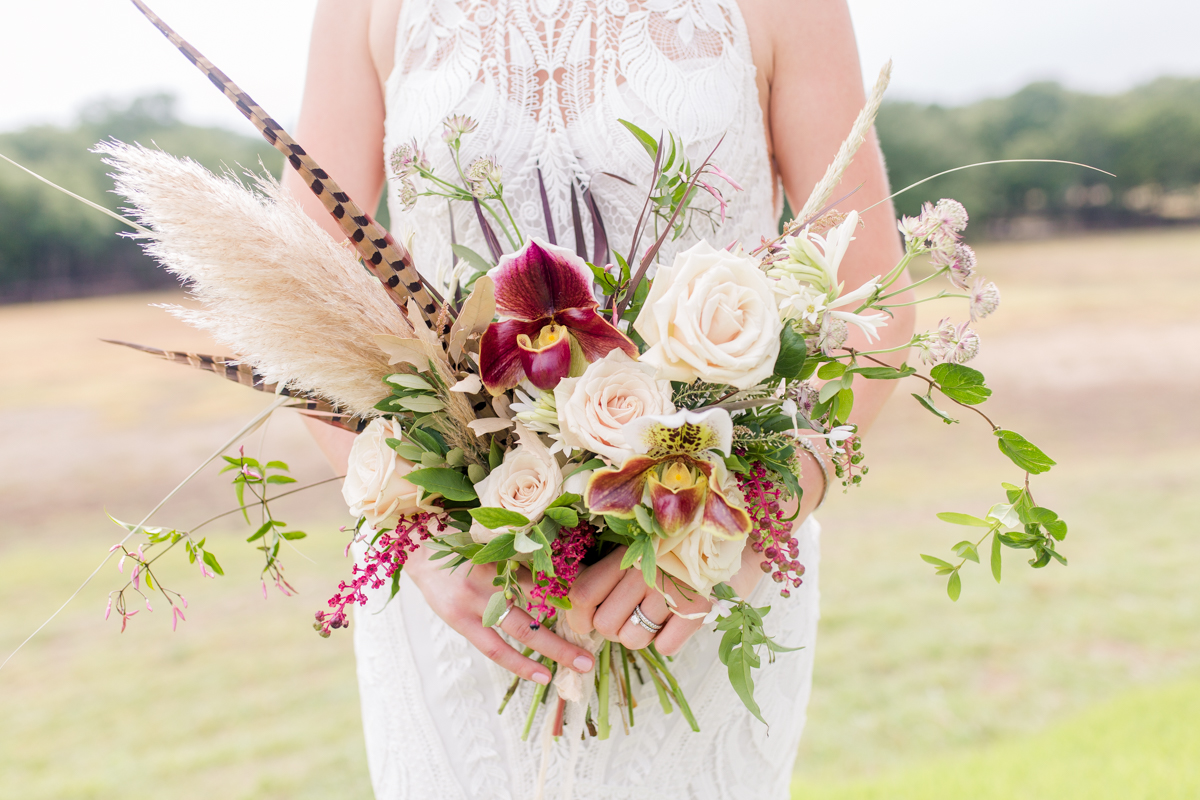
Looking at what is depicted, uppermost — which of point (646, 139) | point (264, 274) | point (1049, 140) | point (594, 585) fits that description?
point (1049, 140)

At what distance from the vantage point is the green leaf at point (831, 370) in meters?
0.84

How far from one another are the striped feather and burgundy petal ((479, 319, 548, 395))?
0.36 feet

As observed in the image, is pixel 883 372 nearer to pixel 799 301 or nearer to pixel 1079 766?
pixel 799 301

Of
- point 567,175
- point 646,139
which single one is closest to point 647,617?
point 646,139

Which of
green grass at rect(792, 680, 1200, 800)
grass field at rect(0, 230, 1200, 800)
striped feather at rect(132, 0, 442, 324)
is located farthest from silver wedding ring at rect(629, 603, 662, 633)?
green grass at rect(792, 680, 1200, 800)

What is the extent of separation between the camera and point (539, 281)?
2.76ft

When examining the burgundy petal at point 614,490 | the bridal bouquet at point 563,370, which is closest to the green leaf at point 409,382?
the bridal bouquet at point 563,370

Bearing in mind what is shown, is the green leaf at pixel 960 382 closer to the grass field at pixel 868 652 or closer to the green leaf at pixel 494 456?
the green leaf at pixel 494 456

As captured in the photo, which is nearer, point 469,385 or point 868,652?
point 469,385

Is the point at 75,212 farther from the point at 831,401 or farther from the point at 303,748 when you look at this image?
the point at 831,401

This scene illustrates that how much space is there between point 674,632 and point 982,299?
53 cm

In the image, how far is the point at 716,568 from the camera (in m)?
0.85

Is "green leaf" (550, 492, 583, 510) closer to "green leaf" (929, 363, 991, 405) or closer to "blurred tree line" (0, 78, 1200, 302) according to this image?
"green leaf" (929, 363, 991, 405)

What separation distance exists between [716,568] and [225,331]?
22.5 inches
